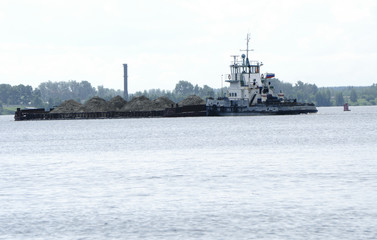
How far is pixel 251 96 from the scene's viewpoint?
161000 millimetres

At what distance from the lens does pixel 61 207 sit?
30.6m

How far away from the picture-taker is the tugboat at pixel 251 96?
15938 centimetres

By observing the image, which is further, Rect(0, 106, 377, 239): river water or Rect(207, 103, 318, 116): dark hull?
Rect(207, 103, 318, 116): dark hull

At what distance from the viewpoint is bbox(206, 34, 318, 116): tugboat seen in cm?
15938

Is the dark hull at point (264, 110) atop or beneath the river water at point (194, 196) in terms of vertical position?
atop

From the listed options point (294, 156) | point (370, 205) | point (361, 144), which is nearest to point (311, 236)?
point (370, 205)

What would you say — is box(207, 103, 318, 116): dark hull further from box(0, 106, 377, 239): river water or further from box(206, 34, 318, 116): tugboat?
box(0, 106, 377, 239): river water

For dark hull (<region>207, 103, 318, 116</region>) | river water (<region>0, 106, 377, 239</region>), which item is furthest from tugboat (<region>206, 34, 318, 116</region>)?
river water (<region>0, 106, 377, 239</region>)

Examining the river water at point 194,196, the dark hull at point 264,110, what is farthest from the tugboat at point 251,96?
the river water at point 194,196

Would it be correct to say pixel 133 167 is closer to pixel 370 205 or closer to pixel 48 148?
pixel 370 205

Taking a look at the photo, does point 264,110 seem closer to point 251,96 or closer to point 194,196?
point 251,96

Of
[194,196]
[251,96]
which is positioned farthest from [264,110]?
[194,196]

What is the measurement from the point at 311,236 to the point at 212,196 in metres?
10.2

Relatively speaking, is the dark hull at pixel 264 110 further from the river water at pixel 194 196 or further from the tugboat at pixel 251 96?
the river water at pixel 194 196
